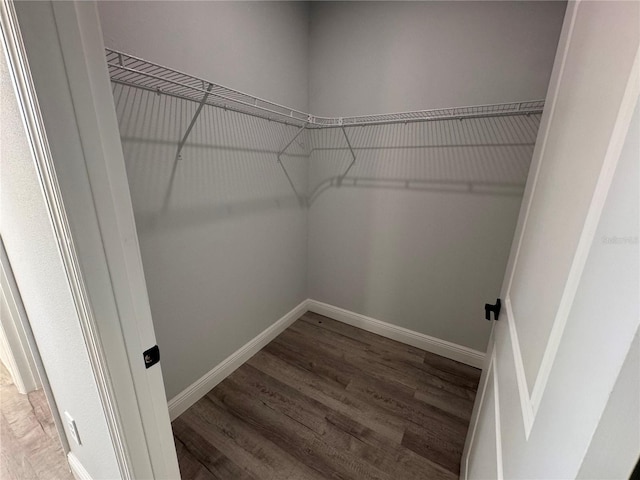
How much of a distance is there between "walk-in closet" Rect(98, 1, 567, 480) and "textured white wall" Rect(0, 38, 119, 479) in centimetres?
41

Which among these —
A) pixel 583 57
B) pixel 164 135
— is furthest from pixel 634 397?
pixel 164 135

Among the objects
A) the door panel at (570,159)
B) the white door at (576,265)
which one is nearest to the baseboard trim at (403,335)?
the white door at (576,265)

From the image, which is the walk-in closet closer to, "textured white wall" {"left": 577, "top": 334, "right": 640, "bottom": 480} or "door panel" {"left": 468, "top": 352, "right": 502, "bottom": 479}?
"door panel" {"left": 468, "top": 352, "right": 502, "bottom": 479}

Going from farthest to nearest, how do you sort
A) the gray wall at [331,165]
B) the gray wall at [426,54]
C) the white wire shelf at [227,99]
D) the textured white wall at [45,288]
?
1. the gray wall at [426,54]
2. the gray wall at [331,165]
3. the white wire shelf at [227,99]
4. the textured white wall at [45,288]

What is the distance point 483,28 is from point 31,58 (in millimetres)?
1973

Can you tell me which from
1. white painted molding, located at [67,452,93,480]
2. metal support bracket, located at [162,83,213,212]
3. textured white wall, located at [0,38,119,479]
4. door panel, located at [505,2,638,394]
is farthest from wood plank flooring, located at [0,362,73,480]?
door panel, located at [505,2,638,394]

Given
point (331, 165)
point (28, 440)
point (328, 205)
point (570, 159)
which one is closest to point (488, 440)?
point (570, 159)

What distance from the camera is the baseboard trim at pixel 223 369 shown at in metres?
1.58

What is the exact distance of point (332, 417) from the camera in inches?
62.4

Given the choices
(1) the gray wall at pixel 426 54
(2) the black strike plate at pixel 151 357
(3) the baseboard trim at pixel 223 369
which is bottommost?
(3) the baseboard trim at pixel 223 369

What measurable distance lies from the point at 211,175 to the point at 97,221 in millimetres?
1006

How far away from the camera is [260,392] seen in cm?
175

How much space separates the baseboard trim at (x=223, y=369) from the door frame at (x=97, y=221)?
34.9 inches

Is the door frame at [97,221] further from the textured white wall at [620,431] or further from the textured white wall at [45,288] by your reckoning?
the textured white wall at [620,431]
